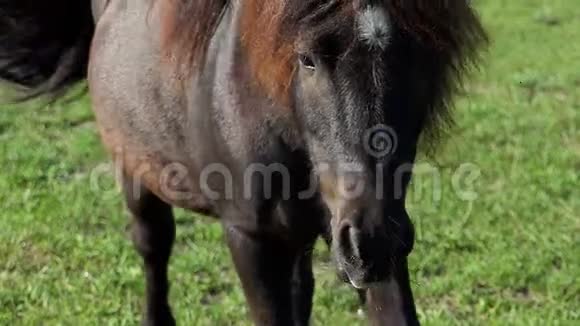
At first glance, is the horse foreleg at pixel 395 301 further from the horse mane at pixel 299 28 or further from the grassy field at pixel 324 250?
the horse mane at pixel 299 28

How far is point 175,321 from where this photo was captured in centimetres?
336

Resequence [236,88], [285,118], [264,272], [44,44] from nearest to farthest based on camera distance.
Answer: [285,118] → [236,88] → [264,272] → [44,44]

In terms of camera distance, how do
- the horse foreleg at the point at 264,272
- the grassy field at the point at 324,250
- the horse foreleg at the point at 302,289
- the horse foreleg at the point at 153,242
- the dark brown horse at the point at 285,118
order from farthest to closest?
the grassy field at the point at 324,250, the horse foreleg at the point at 153,242, the horse foreleg at the point at 302,289, the horse foreleg at the point at 264,272, the dark brown horse at the point at 285,118

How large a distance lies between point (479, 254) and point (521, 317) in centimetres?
52

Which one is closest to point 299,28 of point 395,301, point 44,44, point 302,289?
point 395,301

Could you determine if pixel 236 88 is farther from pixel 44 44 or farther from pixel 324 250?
pixel 324 250

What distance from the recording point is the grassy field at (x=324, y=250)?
3.46 meters

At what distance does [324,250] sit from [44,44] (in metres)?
1.34

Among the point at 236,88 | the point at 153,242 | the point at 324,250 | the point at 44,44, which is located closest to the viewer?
the point at 236,88

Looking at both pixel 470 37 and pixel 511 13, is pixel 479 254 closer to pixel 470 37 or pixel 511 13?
pixel 470 37

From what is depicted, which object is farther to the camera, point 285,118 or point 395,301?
point 395,301

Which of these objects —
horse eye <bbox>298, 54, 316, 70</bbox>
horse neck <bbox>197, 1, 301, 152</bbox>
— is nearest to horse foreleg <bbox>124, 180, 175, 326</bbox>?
horse neck <bbox>197, 1, 301, 152</bbox>

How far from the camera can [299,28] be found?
1.78m

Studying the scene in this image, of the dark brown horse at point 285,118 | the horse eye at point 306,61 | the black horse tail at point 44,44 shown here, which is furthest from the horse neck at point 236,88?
the black horse tail at point 44,44
